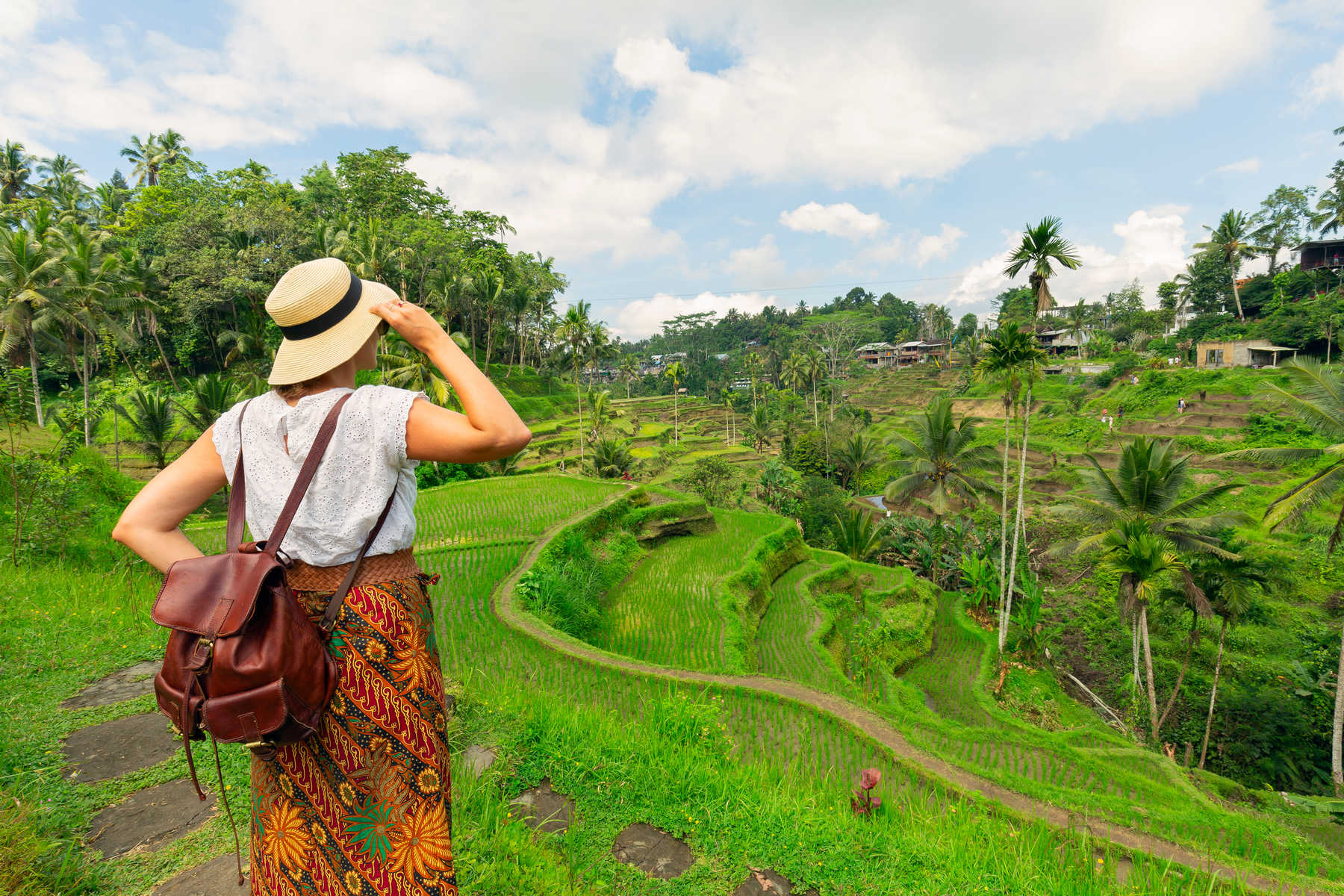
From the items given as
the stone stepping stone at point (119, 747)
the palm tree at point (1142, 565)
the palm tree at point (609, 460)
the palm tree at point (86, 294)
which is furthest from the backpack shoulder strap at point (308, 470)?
the palm tree at point (86, 294)

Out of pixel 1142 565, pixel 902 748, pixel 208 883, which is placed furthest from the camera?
pixel 1142 565

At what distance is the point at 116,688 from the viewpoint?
361 centimetres

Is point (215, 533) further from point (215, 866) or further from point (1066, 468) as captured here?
point (1066, 468)

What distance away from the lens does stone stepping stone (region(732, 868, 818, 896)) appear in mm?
2650

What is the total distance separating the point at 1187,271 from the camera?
4047 centimetres

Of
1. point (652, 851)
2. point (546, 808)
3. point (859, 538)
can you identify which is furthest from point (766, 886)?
point (859, 538)

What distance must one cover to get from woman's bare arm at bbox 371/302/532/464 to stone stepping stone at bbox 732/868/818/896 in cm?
253

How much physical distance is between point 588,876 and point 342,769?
5.74 feet

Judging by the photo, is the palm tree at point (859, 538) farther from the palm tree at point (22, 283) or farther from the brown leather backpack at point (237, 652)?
the palm tree at point (22, 283)

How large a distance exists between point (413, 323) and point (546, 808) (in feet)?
9.03

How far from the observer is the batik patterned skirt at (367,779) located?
126cm

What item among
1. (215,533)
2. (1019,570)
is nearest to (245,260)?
(215,533)

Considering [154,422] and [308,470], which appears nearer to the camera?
[308,470]

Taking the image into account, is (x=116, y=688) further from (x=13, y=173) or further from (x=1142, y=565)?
(x=13, y=173)
